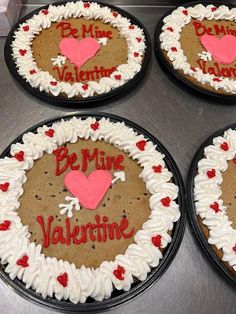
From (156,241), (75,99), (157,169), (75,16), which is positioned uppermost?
(75,16)

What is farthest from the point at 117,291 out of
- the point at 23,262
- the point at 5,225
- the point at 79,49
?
the point at 79,49

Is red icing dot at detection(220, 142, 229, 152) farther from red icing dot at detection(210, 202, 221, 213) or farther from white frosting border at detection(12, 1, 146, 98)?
white frosting border at detection(12, 1, 146, 98)

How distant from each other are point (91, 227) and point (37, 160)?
1.46 feet

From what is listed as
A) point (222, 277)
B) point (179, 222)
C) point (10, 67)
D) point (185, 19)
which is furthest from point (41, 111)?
point (222, 277)

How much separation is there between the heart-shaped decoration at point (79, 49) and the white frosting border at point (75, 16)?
0.18m

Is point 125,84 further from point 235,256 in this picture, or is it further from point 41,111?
point 235,256

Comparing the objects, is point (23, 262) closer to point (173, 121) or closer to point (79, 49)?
point (173, 121)

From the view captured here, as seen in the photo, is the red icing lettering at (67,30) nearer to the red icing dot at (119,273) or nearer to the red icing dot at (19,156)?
the red icing dot at (19,156)

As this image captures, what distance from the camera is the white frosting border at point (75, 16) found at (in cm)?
179

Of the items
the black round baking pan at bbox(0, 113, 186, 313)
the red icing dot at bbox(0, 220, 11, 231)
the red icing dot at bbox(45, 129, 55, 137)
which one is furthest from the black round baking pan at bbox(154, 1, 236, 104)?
the red icing dot at bbox(0, 220, 11, 231)

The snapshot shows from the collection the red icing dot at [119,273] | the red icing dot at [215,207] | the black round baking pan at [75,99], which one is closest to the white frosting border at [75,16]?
the black round baking pan at [75,99]

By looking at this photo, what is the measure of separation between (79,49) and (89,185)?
88 cm

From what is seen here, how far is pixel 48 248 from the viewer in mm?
1411

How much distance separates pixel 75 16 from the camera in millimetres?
2111
